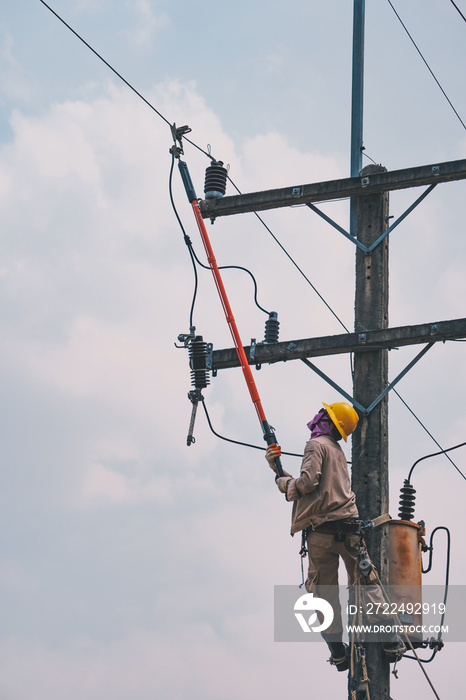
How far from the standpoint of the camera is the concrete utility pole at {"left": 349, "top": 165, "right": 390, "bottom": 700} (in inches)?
361

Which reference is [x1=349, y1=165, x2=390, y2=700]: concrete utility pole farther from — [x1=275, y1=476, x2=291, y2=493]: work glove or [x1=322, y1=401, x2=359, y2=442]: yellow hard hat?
[x1=275, y1=476, x2=291, y2=493]: work glove

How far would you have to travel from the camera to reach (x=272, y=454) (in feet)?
30.5

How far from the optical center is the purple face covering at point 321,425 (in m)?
9.13

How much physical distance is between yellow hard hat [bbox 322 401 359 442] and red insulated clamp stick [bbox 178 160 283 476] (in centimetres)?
55

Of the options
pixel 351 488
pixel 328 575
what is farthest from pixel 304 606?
A: pixel 351 488

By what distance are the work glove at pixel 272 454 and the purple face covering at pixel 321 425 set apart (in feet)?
1.02

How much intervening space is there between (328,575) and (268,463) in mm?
991

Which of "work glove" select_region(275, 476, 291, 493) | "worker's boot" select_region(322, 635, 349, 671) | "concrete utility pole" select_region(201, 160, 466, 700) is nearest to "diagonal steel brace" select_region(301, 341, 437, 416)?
"concrete utility pole" select_region(201, 160, 466, 700)

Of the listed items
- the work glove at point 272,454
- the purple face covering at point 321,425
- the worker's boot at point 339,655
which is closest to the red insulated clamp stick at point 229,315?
the work glove at point 272,454

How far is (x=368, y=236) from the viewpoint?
9984 mm

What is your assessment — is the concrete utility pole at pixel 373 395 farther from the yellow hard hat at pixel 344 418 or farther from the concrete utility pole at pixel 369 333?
the yellow hard hat at pixel 344 418

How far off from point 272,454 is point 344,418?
641 millimetres

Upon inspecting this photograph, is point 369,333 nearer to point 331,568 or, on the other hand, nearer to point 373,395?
point 373,395

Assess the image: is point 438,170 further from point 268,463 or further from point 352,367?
point 268,463
